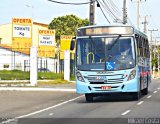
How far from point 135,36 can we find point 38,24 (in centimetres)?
10697

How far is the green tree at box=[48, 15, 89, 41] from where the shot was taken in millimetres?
94562

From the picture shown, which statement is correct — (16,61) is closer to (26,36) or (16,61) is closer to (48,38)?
(48,38)

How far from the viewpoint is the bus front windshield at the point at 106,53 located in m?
22.9

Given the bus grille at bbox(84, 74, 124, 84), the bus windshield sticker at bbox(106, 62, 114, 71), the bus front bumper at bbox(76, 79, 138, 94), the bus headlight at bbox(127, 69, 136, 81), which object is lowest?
the bus front bumper at bbox(76, 79, 138, 94)

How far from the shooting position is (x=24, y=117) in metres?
17.5

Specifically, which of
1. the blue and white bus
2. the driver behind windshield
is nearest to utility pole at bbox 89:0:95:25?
the blue and white bus

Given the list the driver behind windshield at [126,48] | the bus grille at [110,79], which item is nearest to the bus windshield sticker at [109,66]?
the bus grille at [110,79]

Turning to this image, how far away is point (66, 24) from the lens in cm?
9556

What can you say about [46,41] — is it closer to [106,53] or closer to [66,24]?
[106,53]

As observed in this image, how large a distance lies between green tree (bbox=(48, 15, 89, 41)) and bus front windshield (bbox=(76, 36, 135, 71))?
7066 cm

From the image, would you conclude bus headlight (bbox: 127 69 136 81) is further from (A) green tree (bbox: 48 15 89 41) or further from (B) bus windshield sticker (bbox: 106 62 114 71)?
(A) green tree (bbox: 48 15 89 41)

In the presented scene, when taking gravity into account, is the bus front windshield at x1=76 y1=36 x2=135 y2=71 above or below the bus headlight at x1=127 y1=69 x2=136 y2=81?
above

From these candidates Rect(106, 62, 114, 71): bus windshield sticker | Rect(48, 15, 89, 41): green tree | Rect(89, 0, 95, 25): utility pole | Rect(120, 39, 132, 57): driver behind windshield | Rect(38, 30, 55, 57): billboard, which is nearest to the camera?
Rect(106, 62, 114, 71): bus windshield sticker

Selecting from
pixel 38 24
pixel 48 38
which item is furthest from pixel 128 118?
pixel 38 24
